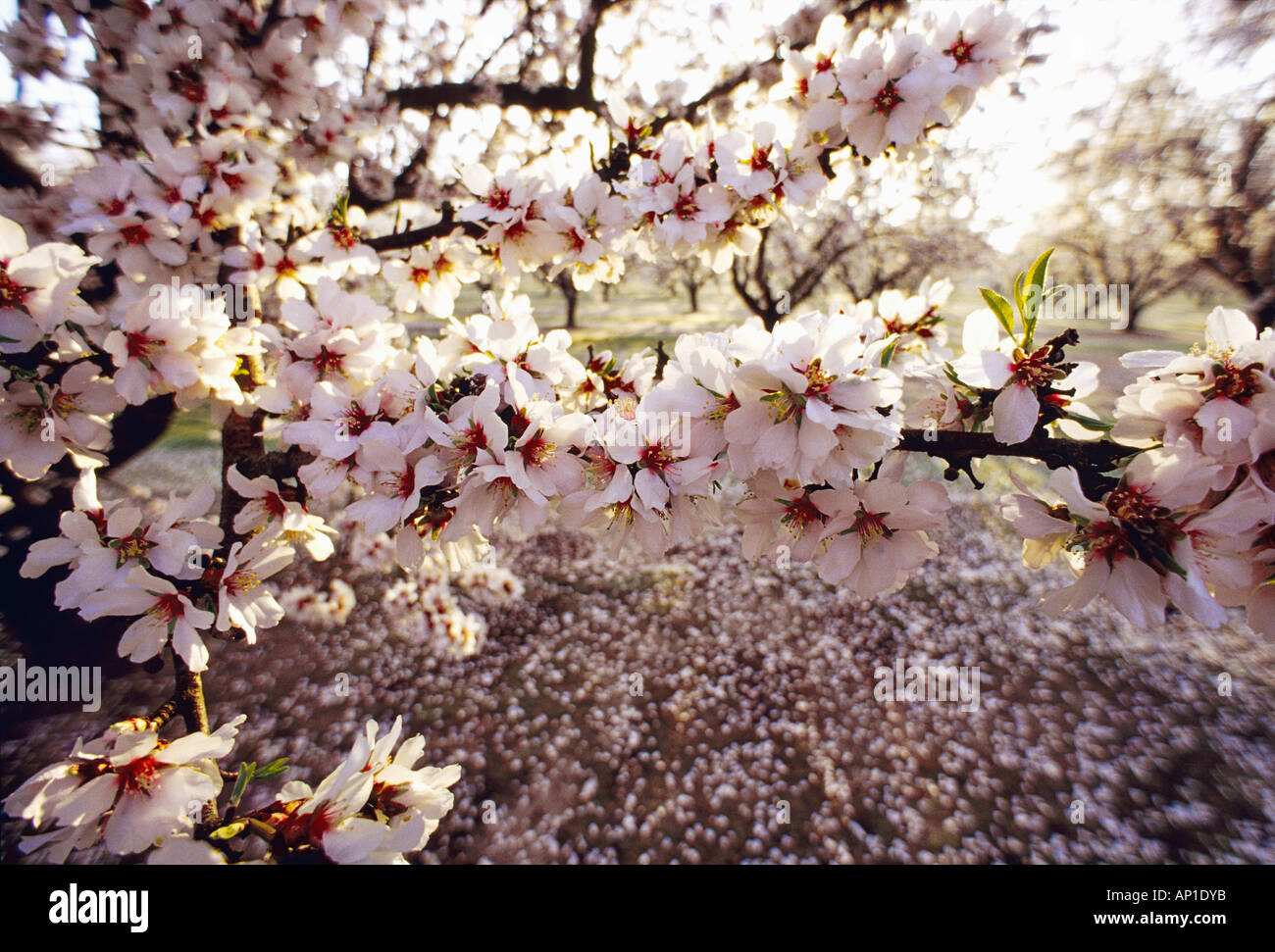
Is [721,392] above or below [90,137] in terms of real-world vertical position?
below

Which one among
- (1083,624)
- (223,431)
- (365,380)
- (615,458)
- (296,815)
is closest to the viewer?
(615,458)

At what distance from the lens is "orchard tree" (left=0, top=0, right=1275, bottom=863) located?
916 mm

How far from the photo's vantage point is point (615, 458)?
37.6 inches

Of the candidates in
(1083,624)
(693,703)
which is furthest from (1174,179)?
(693,703)

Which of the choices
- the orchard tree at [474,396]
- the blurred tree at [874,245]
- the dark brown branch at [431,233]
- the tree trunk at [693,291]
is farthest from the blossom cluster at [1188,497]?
the tree trunk at [693,291]

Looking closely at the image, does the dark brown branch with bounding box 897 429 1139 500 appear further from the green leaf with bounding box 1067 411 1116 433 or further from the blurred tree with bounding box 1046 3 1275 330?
the blurred tree with bounding box 1046 3 1275 330

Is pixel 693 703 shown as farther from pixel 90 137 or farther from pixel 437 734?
pixel 90 137

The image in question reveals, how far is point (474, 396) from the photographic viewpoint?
42.4 inches

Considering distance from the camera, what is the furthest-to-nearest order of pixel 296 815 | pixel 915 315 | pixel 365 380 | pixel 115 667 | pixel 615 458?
1. pixel 115 667
2. pixel 915 315
3. pixel 365 380
4. pixel 296 815
5. pixel 615 458

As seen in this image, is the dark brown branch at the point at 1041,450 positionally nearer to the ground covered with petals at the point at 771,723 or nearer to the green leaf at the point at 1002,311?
the green leaf at the point at 1002,311

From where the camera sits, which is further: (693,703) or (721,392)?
(693,703)

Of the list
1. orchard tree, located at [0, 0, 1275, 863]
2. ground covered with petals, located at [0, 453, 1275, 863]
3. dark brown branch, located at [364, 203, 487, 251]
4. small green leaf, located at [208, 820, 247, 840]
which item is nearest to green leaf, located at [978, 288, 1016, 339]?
orchard tree, located at [0, 0, 1275, 863]
